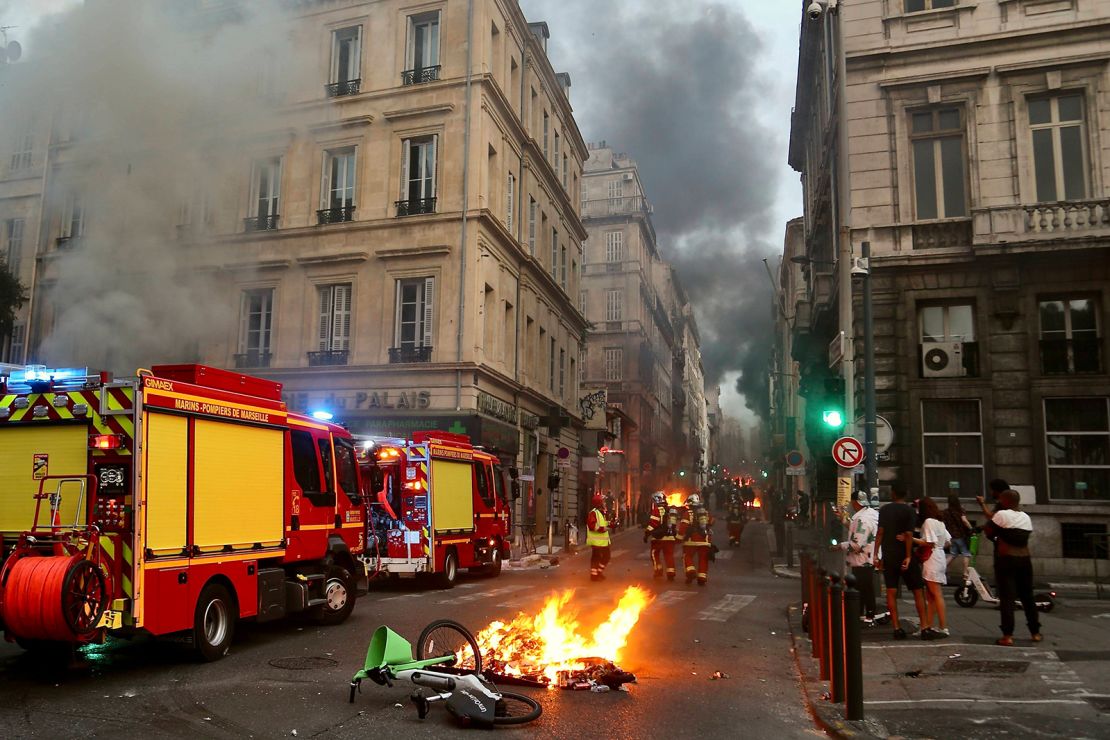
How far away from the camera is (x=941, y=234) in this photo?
59.6ft

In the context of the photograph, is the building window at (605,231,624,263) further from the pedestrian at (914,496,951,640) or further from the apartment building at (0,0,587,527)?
the pedestrian at (914,496,951,640)

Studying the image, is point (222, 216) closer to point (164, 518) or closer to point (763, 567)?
point (164, 518)

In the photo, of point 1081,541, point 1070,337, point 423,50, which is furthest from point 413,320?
point 1081,541

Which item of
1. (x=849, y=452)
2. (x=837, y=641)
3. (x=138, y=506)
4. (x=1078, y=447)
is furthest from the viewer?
(x=1078, y=447)

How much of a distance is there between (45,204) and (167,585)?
41.2 ft

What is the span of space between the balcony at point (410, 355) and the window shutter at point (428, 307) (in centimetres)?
20

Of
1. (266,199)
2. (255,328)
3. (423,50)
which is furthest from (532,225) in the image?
(255,328)

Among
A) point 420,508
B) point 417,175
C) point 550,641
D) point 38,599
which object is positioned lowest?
point 550,641

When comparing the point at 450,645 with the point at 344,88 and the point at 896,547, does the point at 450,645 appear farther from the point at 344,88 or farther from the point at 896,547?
the point at 344,88

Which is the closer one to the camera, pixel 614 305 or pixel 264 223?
pixel 264 223

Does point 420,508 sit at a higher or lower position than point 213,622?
higher

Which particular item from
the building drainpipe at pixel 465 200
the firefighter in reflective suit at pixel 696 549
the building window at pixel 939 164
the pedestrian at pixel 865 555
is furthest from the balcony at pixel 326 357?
the pedestrian at pixel 865 555

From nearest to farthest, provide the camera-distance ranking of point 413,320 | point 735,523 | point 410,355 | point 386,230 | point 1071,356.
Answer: point 1071,356, point 410,355, point 413,320, point 386,230, point 735,523

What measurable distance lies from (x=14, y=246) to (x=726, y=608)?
16.1 m
